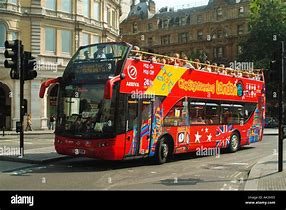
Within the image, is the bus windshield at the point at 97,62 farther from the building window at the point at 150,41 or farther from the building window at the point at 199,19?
the building window at the point at 150,41

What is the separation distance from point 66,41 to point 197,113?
31.6m

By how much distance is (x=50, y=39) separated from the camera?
45.0 meters

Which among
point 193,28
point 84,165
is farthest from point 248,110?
point 193,28

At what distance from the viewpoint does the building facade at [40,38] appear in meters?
42.5

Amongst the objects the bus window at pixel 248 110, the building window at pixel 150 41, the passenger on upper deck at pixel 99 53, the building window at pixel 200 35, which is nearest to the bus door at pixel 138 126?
the passenger on upper deck at pixel 99 53

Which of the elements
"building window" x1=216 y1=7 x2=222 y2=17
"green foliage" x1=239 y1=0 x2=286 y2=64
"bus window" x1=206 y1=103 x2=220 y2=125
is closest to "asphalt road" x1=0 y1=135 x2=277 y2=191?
"bus window" x1=206 y1=103 x2=220 y2=125

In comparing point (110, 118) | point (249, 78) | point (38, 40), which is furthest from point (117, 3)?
point (110, 118)

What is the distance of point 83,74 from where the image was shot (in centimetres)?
1409

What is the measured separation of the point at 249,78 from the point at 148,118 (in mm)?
8841

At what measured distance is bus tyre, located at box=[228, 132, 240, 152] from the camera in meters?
19.9

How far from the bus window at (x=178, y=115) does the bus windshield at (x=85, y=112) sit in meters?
2.87

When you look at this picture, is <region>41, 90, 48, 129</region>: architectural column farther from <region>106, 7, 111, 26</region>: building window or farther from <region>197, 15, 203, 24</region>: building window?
<region>197, 15, 203, 24</region>: building window
